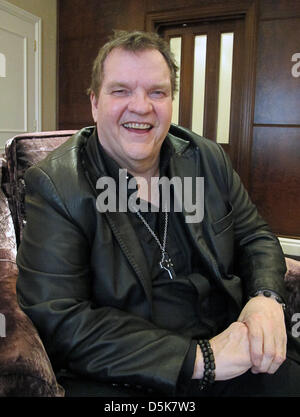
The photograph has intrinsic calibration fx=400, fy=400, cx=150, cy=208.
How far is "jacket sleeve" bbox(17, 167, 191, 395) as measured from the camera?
34.5 inches

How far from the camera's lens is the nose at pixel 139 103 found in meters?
1.14

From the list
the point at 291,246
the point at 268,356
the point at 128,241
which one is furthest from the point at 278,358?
the point at 291,246

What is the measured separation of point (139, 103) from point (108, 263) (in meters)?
0.46

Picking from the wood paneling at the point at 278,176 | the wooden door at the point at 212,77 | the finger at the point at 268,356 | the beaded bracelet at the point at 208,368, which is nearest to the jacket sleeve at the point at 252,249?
the finger at the point at 268,356

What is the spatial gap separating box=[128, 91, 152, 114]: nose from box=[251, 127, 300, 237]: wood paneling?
9.00 feet

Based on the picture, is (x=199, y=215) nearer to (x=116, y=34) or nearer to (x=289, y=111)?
(x=116, y=34)

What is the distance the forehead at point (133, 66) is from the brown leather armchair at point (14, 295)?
16.4 inches

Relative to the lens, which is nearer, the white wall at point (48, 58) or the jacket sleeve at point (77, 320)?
the jacket sleeve at point (77, 320)

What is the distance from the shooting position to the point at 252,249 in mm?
1288

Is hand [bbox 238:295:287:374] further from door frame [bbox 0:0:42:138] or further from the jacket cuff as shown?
door frame [bbox 0:0:42:138]

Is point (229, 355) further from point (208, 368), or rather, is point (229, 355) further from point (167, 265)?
point (167, 265)

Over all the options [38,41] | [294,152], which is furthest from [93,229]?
[38,41]
